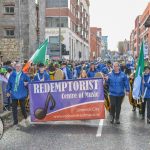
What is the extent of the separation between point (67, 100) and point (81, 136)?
6.79 ft

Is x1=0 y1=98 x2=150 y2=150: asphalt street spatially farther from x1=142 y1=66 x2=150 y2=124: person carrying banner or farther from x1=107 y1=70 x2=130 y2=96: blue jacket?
x1=107 y1=70 x2=130 y2=96: blue jacket

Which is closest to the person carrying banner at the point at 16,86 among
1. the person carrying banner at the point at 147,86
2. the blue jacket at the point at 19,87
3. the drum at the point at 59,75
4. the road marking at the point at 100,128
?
the blue jacket at the point at 19,87

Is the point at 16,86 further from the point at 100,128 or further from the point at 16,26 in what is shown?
the point at 16,26

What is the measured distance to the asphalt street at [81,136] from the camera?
9664 mm

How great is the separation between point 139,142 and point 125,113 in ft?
18.4

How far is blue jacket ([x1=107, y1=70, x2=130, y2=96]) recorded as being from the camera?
42.3 feet

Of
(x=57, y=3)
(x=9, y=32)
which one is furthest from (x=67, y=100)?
(x=57, y=3)

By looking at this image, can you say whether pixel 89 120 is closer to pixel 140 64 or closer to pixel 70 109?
pixel 70 109

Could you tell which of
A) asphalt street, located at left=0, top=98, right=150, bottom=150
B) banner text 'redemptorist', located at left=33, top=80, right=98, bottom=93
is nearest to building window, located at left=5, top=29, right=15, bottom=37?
asphalt street, located at left=0, top=98, right=150, bottom=150

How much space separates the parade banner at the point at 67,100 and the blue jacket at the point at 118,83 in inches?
13.6

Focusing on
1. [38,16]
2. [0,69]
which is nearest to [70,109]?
[0,69]

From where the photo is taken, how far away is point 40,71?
46.3ft

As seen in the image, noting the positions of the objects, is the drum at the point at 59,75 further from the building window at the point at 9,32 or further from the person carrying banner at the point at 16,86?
the building window at the point at 9,32

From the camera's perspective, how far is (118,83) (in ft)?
42.3
